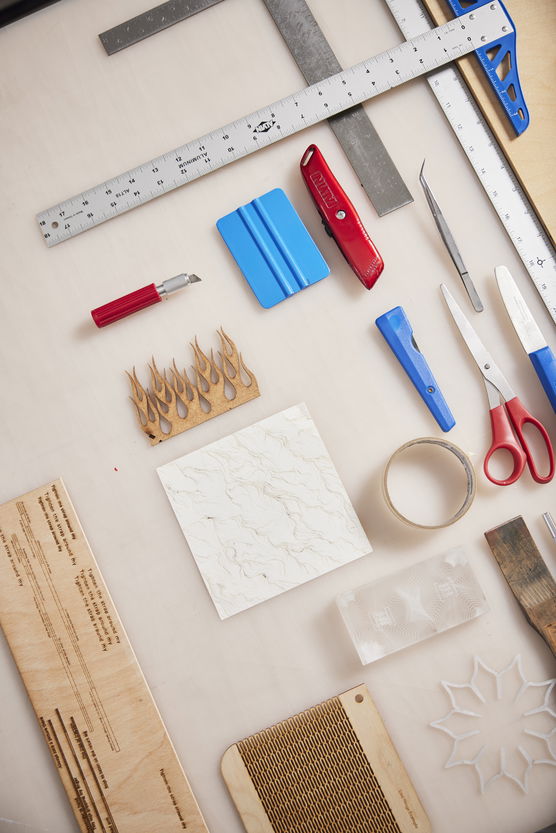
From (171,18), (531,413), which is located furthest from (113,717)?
(171,18)

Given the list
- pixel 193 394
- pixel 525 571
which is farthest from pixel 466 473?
pixel 193 394

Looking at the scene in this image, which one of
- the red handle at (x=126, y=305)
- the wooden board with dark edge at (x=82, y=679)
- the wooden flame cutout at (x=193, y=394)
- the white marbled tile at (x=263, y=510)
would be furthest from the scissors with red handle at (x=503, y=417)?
the wooden board with dark edge at (x=82, y=679)

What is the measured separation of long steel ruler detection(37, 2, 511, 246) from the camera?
150 centimetres

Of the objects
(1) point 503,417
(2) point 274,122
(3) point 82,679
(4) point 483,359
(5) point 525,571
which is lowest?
(5) point 525,571

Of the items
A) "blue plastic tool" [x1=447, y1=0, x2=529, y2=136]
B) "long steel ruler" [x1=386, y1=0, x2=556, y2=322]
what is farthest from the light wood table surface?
"blue plastic tool" [x1=447, y1=0, x2=529, y2=136]

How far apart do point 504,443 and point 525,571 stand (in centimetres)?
27

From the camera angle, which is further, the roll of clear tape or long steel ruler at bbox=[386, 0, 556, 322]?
long steel ruler at bbox=[386, 0, 556, 322]

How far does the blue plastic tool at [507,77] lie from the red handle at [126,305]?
2.80 feet

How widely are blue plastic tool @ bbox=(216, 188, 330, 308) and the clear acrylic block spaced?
0.65 metres

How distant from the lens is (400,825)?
1.40 meters

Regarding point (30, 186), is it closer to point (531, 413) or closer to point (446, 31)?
point (446, 31)

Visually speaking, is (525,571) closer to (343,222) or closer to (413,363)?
(413,363)

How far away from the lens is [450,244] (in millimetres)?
1481

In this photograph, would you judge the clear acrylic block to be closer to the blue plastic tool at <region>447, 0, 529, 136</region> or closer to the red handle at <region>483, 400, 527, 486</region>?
the red handle at <region>483, 400, 527, 486</region>
